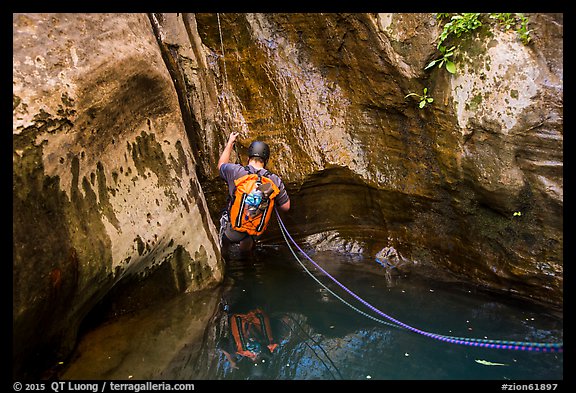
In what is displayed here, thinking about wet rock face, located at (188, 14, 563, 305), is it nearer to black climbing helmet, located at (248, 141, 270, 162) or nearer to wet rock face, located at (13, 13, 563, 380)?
wet rock face, located at (13, 13, 563, 380)

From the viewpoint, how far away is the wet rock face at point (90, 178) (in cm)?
345

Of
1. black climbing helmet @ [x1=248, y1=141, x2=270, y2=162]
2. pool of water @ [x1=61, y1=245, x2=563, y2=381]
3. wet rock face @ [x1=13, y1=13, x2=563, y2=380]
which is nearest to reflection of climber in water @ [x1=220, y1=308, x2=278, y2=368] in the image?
pool of water @ [x1=61, y1=245, x2=563, y2=381]

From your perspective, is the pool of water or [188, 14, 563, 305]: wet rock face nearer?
the pool of water

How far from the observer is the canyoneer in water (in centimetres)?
508

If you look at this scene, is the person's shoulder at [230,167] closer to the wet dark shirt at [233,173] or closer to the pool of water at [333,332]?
the wet dark shirt at [233,173]

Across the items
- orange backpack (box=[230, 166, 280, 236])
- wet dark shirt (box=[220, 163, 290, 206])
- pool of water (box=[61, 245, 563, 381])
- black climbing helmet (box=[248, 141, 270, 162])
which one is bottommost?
pool of water (box=[61, 245, 563, 381])

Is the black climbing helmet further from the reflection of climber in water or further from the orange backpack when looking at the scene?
the reflection of climber in water

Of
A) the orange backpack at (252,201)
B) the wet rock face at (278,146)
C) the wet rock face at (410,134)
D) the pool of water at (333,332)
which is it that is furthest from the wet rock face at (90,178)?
the wet rock face at (410,134)

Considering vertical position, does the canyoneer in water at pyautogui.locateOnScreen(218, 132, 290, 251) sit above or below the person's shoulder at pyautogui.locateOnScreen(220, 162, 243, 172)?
below

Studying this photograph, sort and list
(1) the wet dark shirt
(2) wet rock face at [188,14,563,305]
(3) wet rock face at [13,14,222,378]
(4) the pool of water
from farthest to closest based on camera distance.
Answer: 1. (1) the wet dark shirt
2. (2) wet rock face at [188,14,563,305]
3. (4) the pool of water
4. (3) wet rock face at [13,14,222,378]

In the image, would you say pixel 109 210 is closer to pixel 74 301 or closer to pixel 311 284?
pixel 74 301

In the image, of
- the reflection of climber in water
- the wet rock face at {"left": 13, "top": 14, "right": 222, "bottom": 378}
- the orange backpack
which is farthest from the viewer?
the orange backpack

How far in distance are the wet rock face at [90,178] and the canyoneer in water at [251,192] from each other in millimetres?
522

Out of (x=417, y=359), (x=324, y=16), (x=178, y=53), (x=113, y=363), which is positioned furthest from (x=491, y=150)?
(x=113, y=363)
